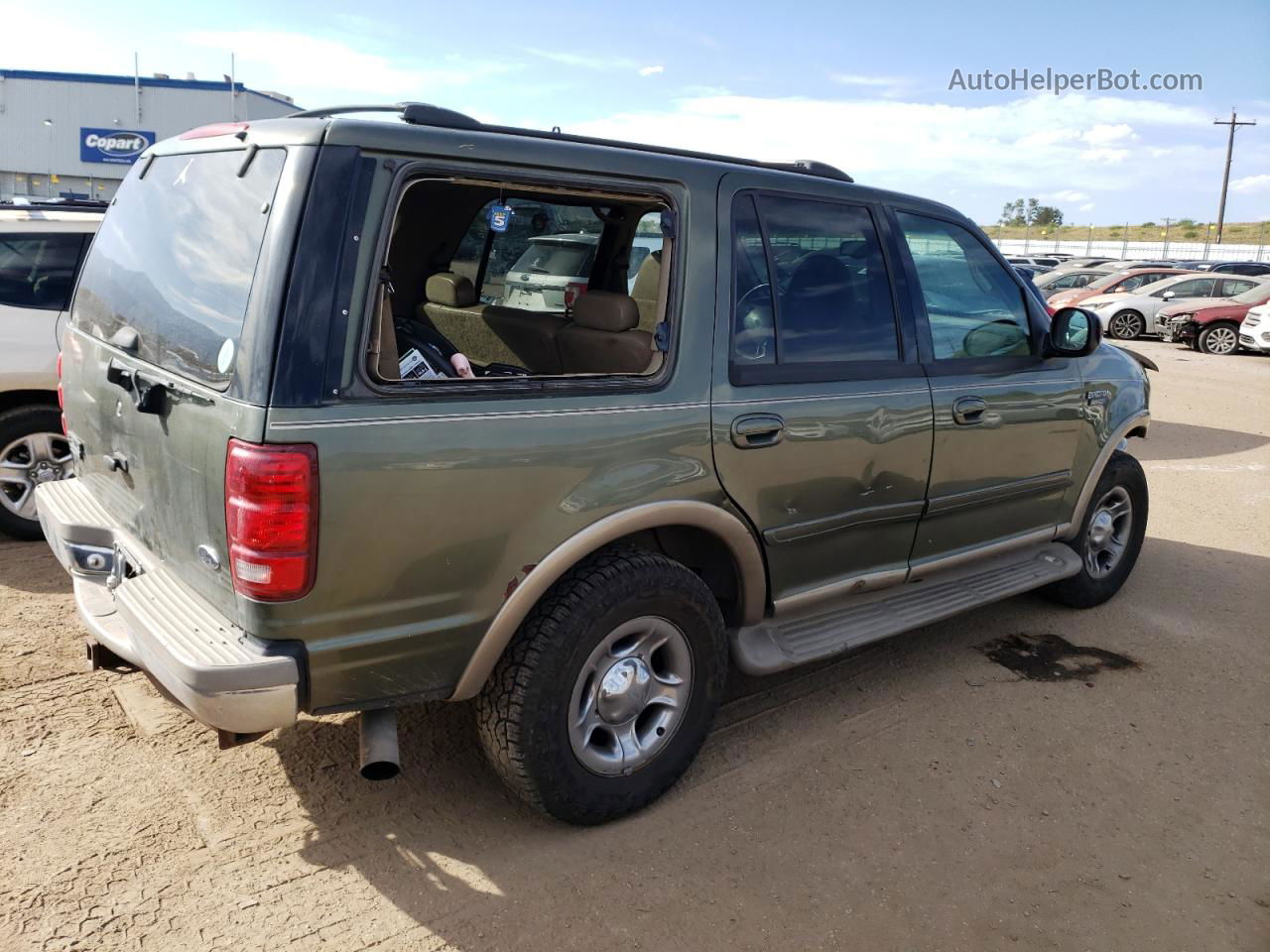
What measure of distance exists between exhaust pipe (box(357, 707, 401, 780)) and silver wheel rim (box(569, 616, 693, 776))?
20.4 inches

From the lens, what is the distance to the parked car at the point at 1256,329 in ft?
59.9

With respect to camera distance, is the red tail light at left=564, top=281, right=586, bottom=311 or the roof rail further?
the red tail light at left=564, top=281, right=586, bottom=311

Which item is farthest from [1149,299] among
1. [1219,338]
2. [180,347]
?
[180,347]

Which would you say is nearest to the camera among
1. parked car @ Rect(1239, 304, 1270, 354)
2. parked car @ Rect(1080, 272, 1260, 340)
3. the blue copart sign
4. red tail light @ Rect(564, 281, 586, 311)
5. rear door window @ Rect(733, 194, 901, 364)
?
rear door window @ Rect(733, 194, 901, 364)

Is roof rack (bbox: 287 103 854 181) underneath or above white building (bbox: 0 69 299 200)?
underneath

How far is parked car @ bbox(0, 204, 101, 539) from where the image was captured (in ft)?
16.6

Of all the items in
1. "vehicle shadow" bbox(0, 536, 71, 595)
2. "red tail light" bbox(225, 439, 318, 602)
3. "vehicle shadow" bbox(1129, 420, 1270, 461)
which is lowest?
"vehicle shadow" bbox(0, 536, 71, 595)

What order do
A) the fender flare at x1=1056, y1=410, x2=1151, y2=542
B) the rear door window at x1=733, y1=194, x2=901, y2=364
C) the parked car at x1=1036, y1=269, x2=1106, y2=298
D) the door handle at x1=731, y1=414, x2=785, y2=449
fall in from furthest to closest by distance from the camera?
the parked car at x1=1036, y1=269, x2=1106, y2=298, the fender flare at x1=1056, y1=410, x2=1151, y2=542, the rear door window at x1=733, y1=194, x2=901, y2=364, the door handle at x1=731, y1=414, x2=785, y2=449

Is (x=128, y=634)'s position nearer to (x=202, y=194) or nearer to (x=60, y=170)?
(x=202, y=194)

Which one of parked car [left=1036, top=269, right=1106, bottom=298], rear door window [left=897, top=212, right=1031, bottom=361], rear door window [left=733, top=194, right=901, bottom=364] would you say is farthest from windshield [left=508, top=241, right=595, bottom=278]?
parked car [left=1036, top=269, right=1106, bottom=298]

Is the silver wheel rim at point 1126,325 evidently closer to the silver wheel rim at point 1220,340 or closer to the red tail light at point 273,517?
the silver wheel rim at point 1220,340

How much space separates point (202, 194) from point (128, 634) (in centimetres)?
125

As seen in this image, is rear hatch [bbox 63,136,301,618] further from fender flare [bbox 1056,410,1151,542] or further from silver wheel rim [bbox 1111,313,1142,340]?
silver wheel rim [bbox 1111,313,1142,340]

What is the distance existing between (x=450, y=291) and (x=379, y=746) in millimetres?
2263
